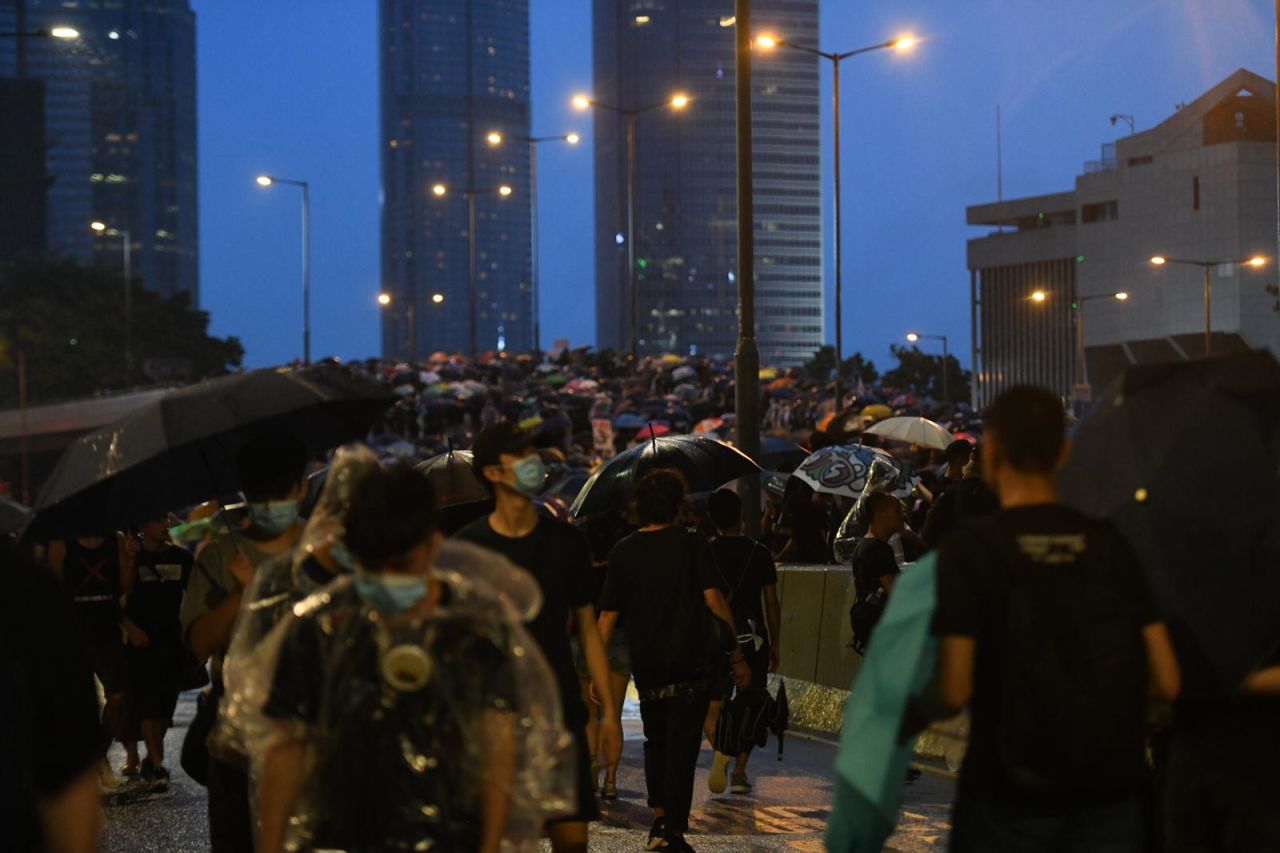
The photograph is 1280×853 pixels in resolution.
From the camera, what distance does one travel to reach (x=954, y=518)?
35.3ft

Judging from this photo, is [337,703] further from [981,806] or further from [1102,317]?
[1102,317]

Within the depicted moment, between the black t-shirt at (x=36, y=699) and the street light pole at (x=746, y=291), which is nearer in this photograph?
the black t-shirt at (x=36, y=699)

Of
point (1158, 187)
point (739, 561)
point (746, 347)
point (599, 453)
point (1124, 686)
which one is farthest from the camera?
point (1158, 187)

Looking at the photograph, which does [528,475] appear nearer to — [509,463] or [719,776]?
[509,463]

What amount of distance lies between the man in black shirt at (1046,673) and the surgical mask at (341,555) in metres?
1.57

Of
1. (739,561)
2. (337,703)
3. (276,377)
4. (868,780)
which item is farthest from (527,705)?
(739,561)

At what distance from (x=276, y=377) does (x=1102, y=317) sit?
10411cm

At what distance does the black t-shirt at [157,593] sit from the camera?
12.1 meters

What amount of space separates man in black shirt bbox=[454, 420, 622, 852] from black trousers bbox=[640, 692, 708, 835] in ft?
7.04

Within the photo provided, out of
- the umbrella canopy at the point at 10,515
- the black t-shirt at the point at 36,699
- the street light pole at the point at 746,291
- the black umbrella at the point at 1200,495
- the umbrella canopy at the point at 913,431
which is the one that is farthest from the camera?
the umbrella canopy at the point at 913,431

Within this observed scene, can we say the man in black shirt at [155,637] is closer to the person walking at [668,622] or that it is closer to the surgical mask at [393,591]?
the person walking at [668,622]

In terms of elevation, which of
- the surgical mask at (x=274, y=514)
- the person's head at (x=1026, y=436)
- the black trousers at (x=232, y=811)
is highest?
the person's head at (x=1026, y=436)

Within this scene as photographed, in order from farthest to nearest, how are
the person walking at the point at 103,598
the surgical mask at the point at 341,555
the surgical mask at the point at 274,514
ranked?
the person walking at the point at 103,598 < the surgical mask at the point at 274,514 < the surgical mask at the point at 341,555

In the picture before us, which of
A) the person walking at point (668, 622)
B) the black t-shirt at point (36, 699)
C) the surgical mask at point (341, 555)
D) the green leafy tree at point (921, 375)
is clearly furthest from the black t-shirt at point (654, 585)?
the green leafy tree at point (921, 375)
